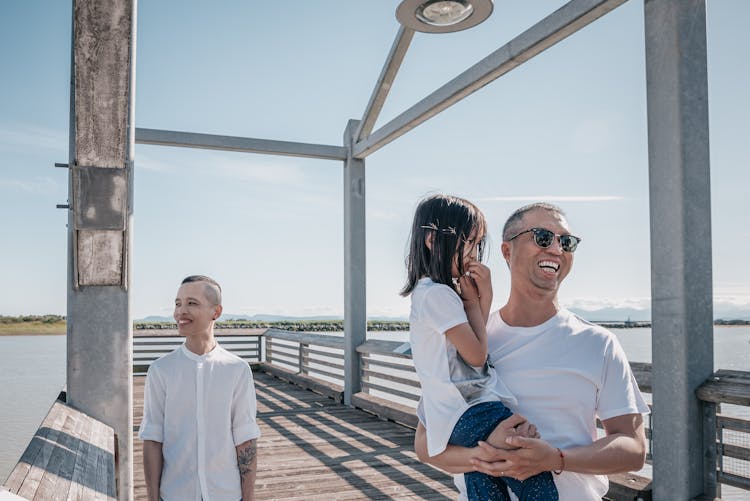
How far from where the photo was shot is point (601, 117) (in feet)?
24.1

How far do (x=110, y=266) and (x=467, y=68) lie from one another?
8.63ft

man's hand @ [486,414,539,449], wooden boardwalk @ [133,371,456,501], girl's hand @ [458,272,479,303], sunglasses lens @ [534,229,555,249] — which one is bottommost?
wooden boardwalk @ [133,371,456,501]

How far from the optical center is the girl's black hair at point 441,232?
1.56 meters

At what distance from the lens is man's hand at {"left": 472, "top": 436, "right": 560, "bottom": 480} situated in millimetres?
1206

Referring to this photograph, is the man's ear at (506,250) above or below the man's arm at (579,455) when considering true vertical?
above

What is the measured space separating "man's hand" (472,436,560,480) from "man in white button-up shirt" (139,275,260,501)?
868 mm

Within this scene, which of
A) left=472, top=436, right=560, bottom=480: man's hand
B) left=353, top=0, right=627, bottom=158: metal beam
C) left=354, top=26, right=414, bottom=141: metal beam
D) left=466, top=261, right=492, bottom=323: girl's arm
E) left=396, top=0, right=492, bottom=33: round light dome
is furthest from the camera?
left=354, top=26, right=414, bottom=141: metal beam

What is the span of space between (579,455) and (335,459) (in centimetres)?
354

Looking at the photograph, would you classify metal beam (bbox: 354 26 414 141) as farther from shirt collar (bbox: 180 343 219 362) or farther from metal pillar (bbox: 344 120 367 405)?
shirt collar (bbox: 180 343 219 362)

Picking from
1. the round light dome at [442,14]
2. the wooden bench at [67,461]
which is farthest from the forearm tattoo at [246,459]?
the round light dome at [442,14]

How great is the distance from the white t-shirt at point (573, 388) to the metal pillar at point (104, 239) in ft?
5.36

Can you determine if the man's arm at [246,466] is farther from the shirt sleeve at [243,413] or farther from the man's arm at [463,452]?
the man's arm at [463,452]

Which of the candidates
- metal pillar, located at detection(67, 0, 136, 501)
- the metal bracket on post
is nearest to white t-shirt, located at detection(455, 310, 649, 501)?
metal pillar, located at detection(67, 0, 136, 501)

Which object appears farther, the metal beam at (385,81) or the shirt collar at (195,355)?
the metal beam at (385,81)
